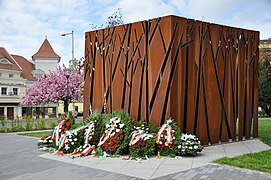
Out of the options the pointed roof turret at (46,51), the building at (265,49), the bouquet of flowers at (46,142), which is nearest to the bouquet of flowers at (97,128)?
the bouquet of flowers at (46,142)

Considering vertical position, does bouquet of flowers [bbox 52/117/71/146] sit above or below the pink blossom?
below

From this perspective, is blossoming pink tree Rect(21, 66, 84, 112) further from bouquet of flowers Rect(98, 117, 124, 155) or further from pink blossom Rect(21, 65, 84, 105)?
bouquet of flowers Rect(98, 117, 124, 155)

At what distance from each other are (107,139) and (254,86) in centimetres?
740

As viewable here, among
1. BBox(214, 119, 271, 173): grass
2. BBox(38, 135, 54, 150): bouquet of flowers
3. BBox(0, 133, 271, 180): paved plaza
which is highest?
BBox(38, 135, 54, 150): bouquet of flowers

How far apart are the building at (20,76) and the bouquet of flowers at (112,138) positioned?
111ft

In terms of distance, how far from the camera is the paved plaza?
286 inches

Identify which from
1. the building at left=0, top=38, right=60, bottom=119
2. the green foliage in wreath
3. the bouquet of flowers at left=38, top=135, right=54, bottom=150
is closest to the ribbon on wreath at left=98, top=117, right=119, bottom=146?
the green foliage in wreath

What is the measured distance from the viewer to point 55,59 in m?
51.8

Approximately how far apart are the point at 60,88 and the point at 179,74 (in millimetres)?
22450

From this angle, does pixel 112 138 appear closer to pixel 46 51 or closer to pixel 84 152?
pixel 84 152

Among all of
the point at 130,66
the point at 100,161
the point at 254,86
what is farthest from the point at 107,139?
the point at 254,86

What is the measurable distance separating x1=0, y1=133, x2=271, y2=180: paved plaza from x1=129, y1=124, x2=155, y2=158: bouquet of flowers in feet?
0.93

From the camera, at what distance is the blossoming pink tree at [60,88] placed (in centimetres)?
3131

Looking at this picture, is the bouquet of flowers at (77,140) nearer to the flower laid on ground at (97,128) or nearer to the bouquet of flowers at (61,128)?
the flower laid on ground at (97,128)
